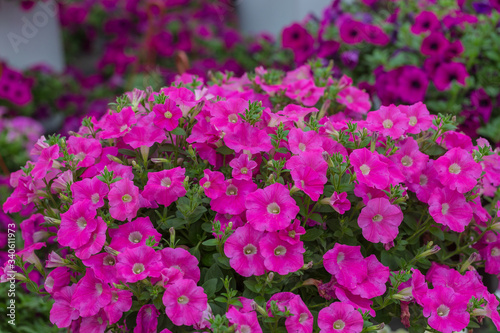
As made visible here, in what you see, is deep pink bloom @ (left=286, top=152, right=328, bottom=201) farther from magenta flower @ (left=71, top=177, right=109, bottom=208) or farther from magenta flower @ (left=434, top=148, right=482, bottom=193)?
magenta flower @ (left=71, top=177, right=109, bottom=208)

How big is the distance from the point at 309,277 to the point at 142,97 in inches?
21.1

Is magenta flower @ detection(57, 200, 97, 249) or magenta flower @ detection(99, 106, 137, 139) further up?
magenta flower @ detection(99, 106, 137, 139)

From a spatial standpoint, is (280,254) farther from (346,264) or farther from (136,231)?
(136,231)

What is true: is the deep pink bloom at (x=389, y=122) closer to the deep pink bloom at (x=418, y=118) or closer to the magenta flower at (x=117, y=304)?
the deep pink bloom at (x=418, y=118)

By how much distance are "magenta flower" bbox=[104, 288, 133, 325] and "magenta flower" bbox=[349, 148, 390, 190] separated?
18.0 inches

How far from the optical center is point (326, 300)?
934 mm

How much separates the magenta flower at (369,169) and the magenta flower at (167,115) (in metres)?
0.35

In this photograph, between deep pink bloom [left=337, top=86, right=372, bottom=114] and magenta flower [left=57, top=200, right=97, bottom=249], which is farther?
deep pink bloom [left=337, top=86, right=372, bottom=114]

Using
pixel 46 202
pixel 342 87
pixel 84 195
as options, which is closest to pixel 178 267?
pixel 84 195

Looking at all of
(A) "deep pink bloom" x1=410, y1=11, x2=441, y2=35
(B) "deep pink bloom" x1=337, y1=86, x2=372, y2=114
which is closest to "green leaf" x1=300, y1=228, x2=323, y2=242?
(B) "deep pink bloom" x1=337, y1=86, x2=372, y2=114

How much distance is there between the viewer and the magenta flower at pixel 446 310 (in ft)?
2.88

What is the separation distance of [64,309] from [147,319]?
173 millimetres

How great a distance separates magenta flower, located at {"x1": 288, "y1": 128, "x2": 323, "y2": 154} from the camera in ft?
A: 3.16

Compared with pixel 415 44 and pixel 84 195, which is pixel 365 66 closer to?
pixel 415 44
